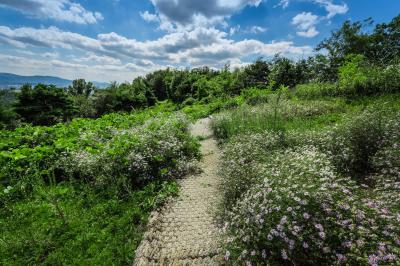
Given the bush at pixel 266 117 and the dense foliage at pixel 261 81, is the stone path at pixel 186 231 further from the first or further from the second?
the dense foliage at pixel 261 81

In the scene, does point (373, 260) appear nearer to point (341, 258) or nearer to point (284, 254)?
point (341, 258)

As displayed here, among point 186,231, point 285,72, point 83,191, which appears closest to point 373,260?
point 186,231

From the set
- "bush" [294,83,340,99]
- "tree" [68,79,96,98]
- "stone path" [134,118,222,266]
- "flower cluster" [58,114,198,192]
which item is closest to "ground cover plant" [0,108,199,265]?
"flower cluster" [58,114,198,192]

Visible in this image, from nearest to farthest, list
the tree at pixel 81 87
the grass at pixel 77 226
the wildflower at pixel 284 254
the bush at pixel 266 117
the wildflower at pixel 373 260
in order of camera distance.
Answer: the wildflower at pixel 373 260
the wildflower at pixel 284 254
the grass at pixel 77 226
the bush at pixel 266 117
the tree at pixel 81 87

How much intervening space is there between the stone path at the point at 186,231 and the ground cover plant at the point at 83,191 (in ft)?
0.79

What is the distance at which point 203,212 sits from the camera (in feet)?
15.5

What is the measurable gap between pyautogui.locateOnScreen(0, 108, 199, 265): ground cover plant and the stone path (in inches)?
9.5

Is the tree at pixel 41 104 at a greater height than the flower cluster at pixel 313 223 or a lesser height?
lesser

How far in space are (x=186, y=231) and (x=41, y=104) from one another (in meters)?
31.6

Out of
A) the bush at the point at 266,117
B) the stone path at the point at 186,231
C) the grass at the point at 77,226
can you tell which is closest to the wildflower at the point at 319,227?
the stone path at the point at 186,231

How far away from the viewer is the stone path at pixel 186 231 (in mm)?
3604

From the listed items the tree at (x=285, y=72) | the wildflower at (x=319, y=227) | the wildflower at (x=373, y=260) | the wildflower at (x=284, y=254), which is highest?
the tree at (x=285, y=72)

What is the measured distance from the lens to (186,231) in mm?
4230

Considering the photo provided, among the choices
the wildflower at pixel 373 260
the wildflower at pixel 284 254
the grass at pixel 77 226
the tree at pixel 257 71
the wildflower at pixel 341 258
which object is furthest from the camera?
the tree at pixel 257 71
